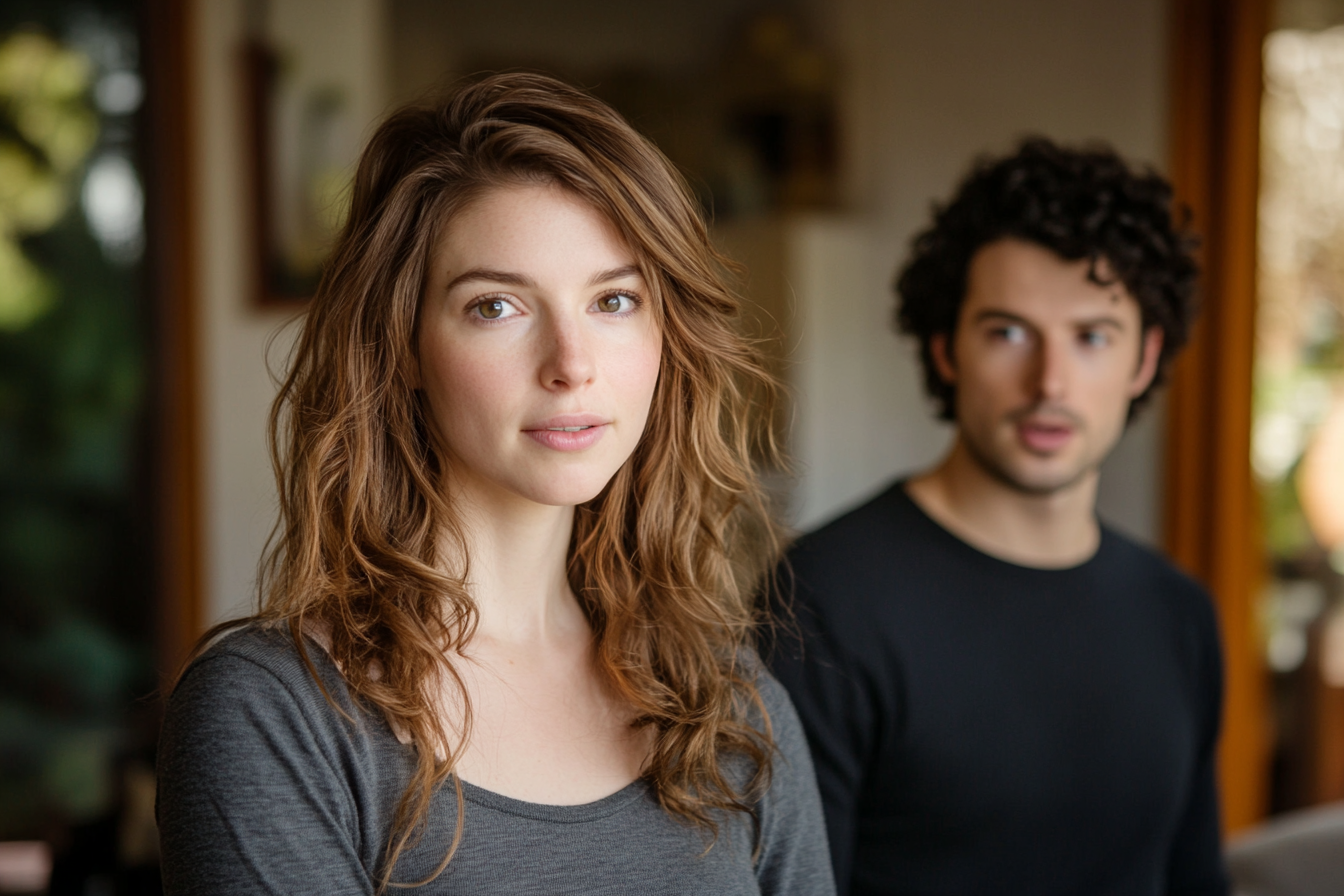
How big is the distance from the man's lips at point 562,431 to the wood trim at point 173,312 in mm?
2648

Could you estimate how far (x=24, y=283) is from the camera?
10.7ft

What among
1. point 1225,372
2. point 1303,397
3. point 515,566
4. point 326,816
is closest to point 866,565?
point 515,566

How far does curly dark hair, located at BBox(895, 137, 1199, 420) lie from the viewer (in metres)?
1.61

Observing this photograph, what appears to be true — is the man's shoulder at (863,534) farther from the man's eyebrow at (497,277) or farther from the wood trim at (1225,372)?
the wood trim at (1225,372)

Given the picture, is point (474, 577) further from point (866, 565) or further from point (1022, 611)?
point (1022, 611)

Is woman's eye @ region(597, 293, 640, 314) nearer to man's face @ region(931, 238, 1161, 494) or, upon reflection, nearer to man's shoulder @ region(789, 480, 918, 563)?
man's shoulder @ region(789, 480, 918, 563)

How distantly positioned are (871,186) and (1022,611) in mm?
2515

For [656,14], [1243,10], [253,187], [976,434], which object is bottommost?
[976,434]

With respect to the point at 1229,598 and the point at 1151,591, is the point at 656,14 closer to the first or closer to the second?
the point at 1229,598

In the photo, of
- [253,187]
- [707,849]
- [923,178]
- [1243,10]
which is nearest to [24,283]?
[253,187]

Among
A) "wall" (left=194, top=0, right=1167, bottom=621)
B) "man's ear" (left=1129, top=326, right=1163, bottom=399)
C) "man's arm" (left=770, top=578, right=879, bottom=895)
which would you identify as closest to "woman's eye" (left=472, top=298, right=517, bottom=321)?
"man's arm" (left=770, top=578, right=879, bottom=895)

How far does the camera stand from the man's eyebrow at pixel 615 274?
1038mm

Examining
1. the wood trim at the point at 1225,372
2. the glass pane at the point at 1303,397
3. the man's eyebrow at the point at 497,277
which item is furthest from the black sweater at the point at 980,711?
the glass pane at the point at 1303,397

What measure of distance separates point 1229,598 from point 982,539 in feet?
4.53
